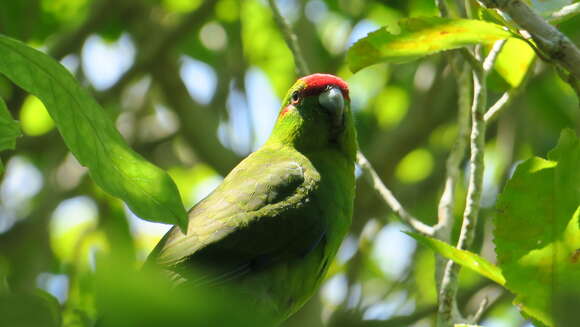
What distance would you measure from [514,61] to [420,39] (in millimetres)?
674

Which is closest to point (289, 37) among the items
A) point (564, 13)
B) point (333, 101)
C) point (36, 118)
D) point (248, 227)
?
point (333, 101)

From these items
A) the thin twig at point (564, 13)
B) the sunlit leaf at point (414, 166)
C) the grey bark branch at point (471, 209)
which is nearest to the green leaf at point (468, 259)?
the grey bark branch at point (471, 209)

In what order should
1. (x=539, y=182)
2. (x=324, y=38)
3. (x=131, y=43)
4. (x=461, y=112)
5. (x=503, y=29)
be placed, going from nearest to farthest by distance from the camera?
(x=539, y=182) → (x=503, y=29) → (x=461, y=112) → (x=131, y=43) → (x=324, y=38)

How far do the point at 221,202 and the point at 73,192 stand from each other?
89.5 inches

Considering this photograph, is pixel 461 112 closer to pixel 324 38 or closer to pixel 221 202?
pixel 221 202

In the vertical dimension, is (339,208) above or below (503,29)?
below

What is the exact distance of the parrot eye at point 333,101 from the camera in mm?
3086

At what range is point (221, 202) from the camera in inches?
105

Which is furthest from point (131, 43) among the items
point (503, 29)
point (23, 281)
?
point (503, 29)

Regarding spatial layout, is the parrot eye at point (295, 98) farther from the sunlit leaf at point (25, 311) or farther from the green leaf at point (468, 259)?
the sunlit leaf at point (25, 311)

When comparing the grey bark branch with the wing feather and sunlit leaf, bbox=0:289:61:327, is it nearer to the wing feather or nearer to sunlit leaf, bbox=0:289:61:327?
the wing feather

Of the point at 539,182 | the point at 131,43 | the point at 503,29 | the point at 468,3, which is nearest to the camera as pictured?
the point at 539,182

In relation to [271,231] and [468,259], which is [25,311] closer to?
[468,259]

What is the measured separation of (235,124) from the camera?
448 centimetres
